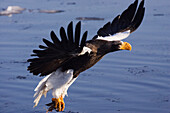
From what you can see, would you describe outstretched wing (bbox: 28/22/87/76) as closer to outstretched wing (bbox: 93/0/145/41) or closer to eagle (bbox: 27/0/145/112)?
eagle (bbox: 27/0/145/112)

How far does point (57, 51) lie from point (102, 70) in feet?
8.08

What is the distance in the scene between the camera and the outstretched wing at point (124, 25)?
5.04m

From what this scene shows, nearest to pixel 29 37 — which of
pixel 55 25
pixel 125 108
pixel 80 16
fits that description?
pixel 55 25

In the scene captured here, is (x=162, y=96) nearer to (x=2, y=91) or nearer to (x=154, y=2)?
(x=2, y=91)

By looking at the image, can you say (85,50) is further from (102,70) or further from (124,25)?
(102,70)

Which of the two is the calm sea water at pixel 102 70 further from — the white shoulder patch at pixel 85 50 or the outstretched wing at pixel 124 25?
the white shoulder patch at pixel 85 50

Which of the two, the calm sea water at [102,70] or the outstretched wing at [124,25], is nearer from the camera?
the outstretched wing at [124,25]

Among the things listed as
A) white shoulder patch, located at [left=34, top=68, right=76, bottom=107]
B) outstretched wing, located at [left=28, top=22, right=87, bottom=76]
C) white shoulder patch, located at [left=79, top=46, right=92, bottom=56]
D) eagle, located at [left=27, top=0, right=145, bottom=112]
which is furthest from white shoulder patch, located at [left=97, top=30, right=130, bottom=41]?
outstretched wing, located at [left=28, top=22, right=87, bottom=76]

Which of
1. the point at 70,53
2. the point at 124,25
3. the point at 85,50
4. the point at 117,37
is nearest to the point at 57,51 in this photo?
the point at 70,53

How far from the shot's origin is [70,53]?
13.0 ft

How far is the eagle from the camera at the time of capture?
381 centimetres

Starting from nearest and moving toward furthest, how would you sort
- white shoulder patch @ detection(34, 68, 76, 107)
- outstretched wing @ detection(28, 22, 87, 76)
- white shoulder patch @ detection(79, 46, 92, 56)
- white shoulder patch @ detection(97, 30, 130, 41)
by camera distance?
outstretched wing @ detection(28, 22, 87, 76) → white shoulder patch @ detection(79, 46, 92, 56) → white shoulder patch @ detection(34, 68, 76, 107) → white shoulder patch @ detection(97, 30, 130, 41)

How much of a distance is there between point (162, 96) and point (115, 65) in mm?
1222

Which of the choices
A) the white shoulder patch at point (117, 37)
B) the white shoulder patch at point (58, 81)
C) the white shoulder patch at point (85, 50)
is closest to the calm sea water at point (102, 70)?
the white shoulder patch at point (58, 81)
